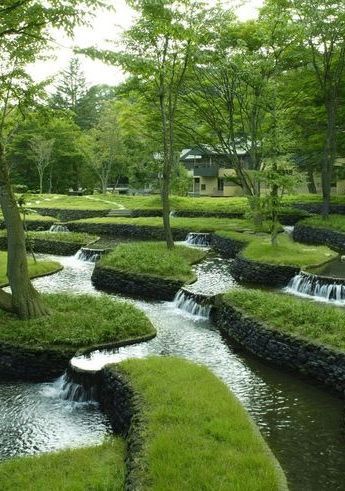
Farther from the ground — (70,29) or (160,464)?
(70,29)

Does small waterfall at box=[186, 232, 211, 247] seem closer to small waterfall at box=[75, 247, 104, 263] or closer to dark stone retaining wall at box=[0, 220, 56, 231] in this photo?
small waterfall at box=[75, 247, 104, 263]

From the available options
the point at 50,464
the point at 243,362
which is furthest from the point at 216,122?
the point at 50,464

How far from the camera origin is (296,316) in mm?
15078

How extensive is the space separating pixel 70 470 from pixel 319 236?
2701 centimetres

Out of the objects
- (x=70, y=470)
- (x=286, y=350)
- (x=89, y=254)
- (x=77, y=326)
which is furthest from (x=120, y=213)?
(x=70, y=470)

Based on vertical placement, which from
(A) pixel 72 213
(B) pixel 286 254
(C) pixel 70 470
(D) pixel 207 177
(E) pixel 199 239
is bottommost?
(C) pixel 70 470

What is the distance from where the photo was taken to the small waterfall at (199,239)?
114 ft

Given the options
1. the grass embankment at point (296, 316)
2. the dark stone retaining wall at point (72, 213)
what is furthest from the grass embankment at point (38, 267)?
the dark stone retaining wall at point (72, 213)

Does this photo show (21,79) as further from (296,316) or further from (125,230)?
(125,230)

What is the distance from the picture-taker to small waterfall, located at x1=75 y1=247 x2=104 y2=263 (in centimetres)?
2961

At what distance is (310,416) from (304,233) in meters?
24.2

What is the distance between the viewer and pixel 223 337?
54.8 ft

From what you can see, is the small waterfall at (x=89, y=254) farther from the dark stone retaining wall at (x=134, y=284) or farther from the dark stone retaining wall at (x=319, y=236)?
the dark stone retaining wall at (x=319, y=236)

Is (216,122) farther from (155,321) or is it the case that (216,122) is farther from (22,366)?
(22,366)
